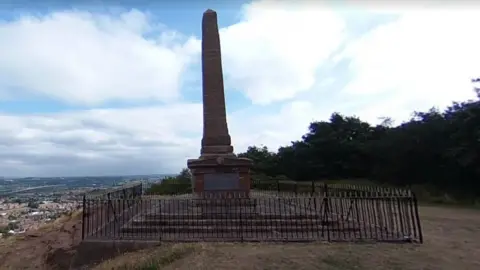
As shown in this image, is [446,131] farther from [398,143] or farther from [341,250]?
[341,250]

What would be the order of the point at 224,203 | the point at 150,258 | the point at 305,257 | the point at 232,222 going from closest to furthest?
the point at 305,257, the point at 150,258, the point at 232,222, the point at 224,203

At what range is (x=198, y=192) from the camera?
38.8ft

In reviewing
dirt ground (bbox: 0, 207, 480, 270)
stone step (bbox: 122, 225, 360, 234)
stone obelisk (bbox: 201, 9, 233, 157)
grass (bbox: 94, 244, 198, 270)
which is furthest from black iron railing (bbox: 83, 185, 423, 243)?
stone obelisk (bbox: 201, 9, 233, 157)

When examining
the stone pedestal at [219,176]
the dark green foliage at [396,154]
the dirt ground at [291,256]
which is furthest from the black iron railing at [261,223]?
the dark green foliage at [396,154]

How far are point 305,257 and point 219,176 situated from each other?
5.56 m

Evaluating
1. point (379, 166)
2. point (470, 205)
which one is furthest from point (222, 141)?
point (379, 166)

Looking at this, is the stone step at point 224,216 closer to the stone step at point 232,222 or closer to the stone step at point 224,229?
the stone step at point 232,222

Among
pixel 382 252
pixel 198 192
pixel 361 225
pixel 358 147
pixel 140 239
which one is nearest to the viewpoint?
pixel 382 252

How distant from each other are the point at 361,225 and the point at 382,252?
90.0 inches

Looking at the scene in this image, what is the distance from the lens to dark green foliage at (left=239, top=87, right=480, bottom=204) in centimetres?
1833

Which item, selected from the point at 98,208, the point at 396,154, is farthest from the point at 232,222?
the point at 396,154

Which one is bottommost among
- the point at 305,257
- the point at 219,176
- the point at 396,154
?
the point at 305,257

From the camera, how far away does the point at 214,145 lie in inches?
509

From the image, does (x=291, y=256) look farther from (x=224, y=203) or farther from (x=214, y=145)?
(x=214, y=145)
